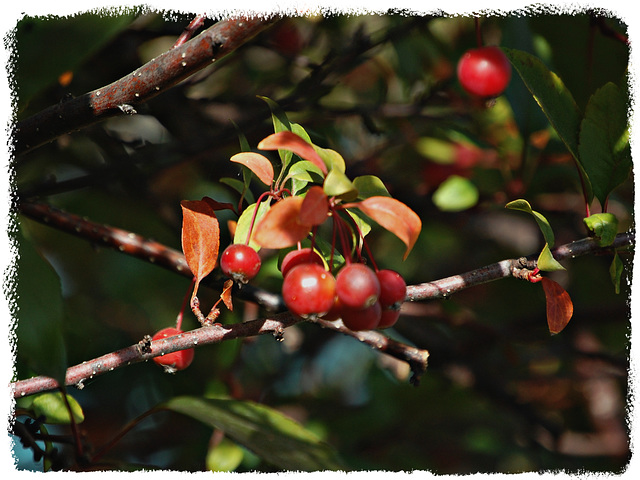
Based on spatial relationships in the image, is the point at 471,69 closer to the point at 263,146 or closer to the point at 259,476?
the point at 263,146

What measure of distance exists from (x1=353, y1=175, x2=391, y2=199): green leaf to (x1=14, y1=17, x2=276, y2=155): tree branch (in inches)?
7.7

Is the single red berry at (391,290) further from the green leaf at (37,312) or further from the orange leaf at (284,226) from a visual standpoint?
the green leaf at (37,312)

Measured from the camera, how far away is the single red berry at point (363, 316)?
0.59 metres

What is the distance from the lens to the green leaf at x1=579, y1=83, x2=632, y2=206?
0.80 meters

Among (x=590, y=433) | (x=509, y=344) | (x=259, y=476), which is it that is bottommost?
(x=590, y=433)

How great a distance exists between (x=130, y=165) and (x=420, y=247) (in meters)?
0.78

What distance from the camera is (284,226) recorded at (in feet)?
1.93

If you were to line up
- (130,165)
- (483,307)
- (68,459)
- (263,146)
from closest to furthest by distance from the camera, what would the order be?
(263,146), (68,459), (130,165), (483,307)

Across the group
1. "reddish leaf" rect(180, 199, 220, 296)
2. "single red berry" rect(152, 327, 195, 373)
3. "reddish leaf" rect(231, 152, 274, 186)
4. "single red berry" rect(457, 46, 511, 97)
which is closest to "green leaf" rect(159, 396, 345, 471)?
"single red berry" rect(152, 327, 195, 373)

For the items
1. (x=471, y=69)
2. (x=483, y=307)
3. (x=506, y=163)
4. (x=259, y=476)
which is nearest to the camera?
(x=259, y=476)

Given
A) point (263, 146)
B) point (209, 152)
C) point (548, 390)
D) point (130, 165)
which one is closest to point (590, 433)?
point (548, 390)

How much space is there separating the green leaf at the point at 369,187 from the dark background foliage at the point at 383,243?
0.49 meters

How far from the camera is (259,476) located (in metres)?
0.78

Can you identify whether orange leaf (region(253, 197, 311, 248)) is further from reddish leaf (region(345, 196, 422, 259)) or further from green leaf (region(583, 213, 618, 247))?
green leaf (region(583, 213, 618, 247))
